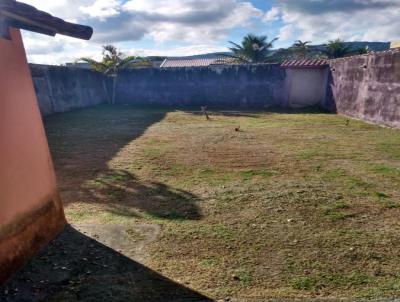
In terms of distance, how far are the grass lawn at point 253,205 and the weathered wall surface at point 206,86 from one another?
9.74 m

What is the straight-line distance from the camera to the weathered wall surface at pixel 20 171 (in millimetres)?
3135

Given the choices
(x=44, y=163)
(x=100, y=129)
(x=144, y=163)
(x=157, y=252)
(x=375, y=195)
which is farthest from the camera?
(x=100, y=129)

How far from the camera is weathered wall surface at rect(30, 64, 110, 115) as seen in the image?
15.0 m

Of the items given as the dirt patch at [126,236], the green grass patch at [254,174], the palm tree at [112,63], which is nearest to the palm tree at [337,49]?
the palm tree at [112,63]

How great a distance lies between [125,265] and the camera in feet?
10.9

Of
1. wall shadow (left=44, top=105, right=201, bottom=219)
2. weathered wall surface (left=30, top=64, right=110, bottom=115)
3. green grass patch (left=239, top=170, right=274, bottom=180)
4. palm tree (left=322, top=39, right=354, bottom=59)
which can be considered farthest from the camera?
palm tree (left=322, top=39, right=354, bottom=59)

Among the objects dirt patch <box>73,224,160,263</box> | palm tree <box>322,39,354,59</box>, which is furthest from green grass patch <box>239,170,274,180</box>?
palm tree <box>322,39,354,59</box>

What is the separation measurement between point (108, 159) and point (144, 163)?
91 cm

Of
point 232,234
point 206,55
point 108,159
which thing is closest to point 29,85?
point 232,234

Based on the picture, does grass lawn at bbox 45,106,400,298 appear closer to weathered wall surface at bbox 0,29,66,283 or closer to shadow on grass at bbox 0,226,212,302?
shadow on grass at bbox 0,226,212,302

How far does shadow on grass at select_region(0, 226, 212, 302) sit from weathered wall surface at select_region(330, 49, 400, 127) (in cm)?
1014

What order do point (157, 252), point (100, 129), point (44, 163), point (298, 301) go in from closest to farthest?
point (298, 301) → point (157, 252) → point (44, 163) → point (100, 129)

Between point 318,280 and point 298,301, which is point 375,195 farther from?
point 298,301

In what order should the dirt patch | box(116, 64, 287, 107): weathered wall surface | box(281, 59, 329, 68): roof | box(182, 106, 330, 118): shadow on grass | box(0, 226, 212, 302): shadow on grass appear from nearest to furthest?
box(0, 226, 212, 302): shadow on grass
the dirt patch
box(182, 106, 330, 118): shadow on grass
box(281, 59, 329, 68): roof
box(116, 64, 287, 107): weathered wall surface
